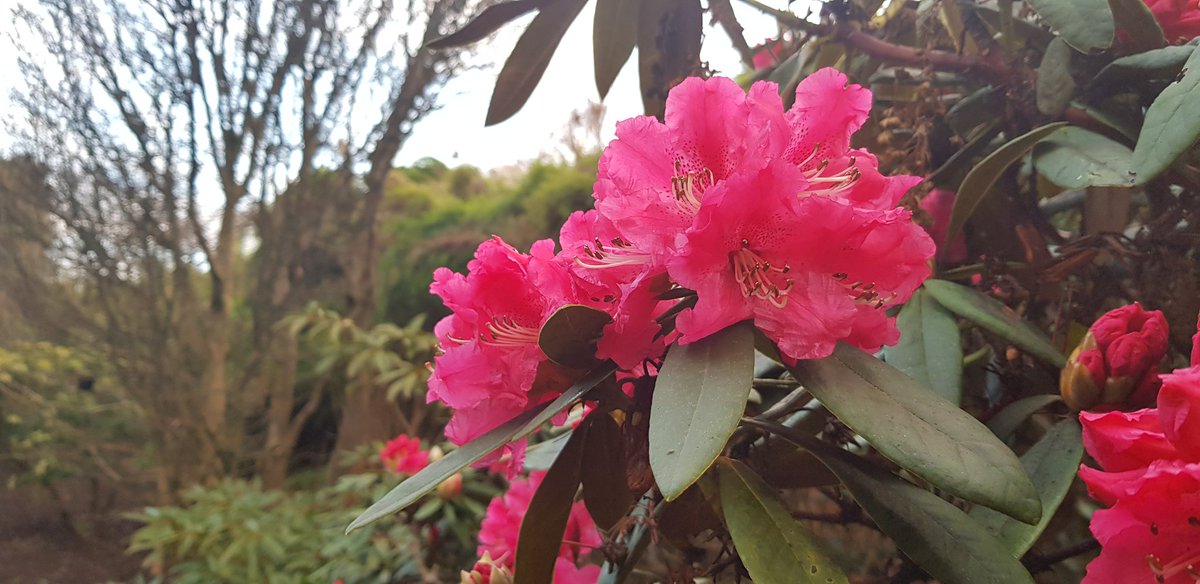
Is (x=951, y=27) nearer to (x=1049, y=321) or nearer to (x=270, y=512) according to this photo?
(x=1049, y=321)

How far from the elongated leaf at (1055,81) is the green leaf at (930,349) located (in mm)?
178

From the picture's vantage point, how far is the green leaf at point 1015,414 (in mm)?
435

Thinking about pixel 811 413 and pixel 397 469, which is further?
pixel 397 469

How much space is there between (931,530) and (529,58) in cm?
47

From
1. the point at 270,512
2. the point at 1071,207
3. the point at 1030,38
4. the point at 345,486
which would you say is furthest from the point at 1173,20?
the point at 270,512

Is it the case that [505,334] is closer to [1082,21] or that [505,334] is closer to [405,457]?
[1082,21]

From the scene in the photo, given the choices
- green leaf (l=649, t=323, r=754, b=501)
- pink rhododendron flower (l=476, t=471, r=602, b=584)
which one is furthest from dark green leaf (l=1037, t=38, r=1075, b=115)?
pink rhododendron flower (l=476, t=471, r=602, b=584)

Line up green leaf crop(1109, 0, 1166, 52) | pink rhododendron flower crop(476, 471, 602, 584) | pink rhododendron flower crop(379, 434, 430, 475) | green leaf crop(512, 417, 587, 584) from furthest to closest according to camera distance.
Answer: pink rhododendron flower crop(379, 434, 430, 475)
pink rhododendron flower crop(476, 471, 602, 584)
green leaf crop(1109, 0, 1166, 52)
green leaf crop(512, 417, 587, 584)

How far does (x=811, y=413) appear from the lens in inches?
17.7

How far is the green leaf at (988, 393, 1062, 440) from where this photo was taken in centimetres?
43

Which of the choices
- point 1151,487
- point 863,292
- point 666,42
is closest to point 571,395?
point 863,292

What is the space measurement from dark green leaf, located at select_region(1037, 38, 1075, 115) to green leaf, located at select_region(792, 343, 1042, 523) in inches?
12.0

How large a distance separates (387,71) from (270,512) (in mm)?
1658

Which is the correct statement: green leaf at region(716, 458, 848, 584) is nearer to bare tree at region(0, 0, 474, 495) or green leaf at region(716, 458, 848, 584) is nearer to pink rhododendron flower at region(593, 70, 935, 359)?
pink rhododendron flower at region(593, 70, 935, 359)
